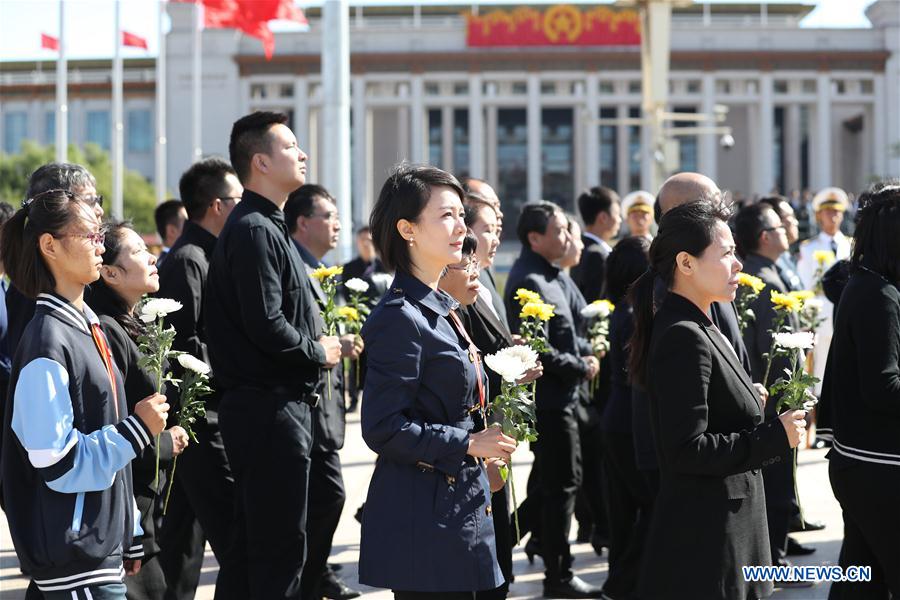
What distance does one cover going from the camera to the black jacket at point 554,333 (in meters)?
6.41

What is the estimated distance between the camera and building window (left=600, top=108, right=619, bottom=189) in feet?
274

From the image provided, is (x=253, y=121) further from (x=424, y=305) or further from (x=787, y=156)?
(x=787, y=156)

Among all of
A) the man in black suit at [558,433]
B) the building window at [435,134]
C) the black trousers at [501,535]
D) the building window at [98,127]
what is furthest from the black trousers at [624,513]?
the building window at [435,134]

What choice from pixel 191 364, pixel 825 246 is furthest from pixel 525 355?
pixel 825 246

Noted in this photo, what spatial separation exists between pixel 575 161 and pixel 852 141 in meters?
20.0

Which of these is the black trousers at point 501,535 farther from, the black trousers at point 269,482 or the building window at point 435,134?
the building window at point 435,134

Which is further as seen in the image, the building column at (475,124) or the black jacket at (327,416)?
the building column at (475,124)

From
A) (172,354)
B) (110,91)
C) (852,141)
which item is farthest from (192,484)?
(852,141)

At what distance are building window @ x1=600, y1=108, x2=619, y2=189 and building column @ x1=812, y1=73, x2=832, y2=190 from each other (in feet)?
45.3

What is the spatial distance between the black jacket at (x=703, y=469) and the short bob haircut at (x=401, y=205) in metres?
0.87

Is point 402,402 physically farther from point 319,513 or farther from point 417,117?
point 417,117

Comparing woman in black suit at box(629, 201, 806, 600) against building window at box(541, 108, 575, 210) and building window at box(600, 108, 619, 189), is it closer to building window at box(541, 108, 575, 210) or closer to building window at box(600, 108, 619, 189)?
building window at box(600, 108, 619, 189)

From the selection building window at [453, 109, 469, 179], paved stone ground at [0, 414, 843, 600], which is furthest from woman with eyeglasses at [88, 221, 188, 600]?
building window at [453, 109, 469, 179]

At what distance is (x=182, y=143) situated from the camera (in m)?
73.2
